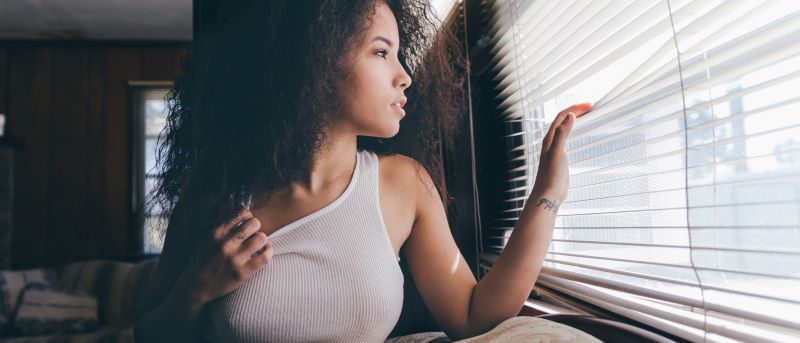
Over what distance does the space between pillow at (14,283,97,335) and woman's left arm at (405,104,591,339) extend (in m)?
2.12

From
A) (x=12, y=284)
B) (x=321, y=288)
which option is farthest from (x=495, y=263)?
(x=12, y=284)

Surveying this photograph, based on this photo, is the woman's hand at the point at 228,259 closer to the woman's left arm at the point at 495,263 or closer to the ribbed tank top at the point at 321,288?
the ribbed tank top at the point at 321,288

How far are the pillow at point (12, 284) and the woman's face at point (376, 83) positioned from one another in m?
2.34

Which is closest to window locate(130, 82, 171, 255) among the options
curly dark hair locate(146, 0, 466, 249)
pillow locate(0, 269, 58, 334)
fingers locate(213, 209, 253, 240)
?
pillow locate(0, 269, 58, 334)

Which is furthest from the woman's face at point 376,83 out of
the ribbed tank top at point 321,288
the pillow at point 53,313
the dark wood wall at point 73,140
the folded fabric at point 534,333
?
the dark wood wall at point 73,140

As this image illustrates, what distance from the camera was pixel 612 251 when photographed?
2.70 feet

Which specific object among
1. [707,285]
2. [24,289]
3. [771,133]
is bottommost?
[24,289]

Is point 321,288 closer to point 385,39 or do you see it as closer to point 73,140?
point 385,39

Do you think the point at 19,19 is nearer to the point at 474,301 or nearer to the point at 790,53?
the point at 474,301

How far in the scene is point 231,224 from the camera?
84cm

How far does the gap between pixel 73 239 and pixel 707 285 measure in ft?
12.7

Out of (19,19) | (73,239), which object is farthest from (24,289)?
(19,19)

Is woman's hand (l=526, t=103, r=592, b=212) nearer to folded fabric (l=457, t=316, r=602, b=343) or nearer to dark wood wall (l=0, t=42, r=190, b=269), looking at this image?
folded fabric (l=457, t=316, r=602, b=343)

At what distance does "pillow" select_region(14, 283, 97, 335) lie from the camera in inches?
90.3
